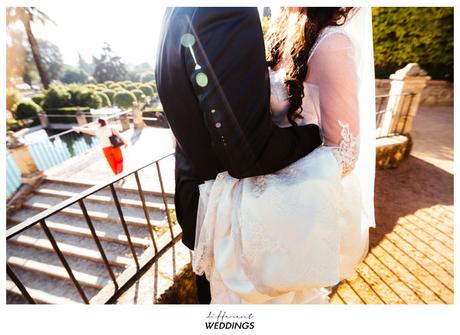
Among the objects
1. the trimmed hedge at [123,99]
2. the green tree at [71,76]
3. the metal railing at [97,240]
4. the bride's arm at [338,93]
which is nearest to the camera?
the bride's arm at [338,93]

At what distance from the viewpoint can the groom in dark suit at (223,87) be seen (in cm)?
64

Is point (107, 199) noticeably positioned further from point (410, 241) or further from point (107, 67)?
point (107, 67)

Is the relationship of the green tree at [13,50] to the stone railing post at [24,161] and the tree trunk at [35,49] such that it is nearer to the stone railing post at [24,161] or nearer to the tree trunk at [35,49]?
the tree trunk at [35,49]

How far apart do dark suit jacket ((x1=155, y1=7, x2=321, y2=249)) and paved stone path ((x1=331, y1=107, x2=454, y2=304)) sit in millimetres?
2037

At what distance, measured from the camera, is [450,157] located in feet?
15.3

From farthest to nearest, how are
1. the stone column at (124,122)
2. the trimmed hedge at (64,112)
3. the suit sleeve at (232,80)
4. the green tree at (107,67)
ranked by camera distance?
the green tree at (107,67) → the trimmed hedge at (64,112) → the stone column at (124,122) → the suit sleeve at (232,80)

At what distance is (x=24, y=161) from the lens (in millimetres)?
7012

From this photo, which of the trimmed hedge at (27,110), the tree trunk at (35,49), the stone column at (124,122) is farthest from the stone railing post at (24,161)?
the trimmed hedge at (27,110)

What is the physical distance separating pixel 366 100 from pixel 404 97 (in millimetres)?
4351

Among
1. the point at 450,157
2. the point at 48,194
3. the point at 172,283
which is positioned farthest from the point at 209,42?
the point at 48,194

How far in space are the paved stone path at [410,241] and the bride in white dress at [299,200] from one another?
61.1 inches

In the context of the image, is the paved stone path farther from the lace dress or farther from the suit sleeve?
the suit sleeve
